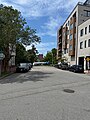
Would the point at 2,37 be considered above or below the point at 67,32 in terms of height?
below

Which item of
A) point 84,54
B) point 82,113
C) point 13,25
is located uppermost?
point 13,25

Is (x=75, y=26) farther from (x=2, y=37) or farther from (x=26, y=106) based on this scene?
(x=26, y=106)

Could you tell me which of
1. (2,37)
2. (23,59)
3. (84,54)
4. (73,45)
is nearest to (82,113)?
(2,37)

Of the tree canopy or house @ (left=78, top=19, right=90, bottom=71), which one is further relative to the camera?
house @ (left=78, top=19, right=90, bottom=71)

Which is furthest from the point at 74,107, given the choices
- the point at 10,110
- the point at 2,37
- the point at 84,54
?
the point at 84,54

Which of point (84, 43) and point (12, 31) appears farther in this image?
point (84, 43)

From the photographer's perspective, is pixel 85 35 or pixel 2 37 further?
pixel 85 35

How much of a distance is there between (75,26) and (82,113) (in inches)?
2096

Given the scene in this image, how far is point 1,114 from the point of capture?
22.4ft

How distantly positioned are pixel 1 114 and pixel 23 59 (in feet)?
200

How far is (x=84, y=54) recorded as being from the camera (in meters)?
49.0

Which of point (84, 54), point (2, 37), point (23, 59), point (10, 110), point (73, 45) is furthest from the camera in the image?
point (23, 59)

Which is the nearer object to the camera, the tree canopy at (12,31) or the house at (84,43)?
the tree canopy at (12,31)

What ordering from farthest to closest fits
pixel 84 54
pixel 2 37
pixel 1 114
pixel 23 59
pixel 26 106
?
pixel 23 59 → pixel 84 54 → pixel 2 37 → pixel 26 106 → pixel 1 114
